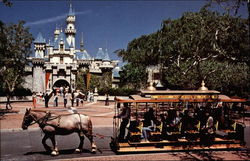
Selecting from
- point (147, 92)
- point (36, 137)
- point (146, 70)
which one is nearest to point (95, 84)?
point (146, 70)

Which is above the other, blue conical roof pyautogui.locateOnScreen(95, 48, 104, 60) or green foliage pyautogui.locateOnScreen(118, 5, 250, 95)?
blue conical roof pyautogui.locateOnScreen(95, 48, 104, 60)

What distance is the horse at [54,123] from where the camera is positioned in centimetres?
Answer: 952

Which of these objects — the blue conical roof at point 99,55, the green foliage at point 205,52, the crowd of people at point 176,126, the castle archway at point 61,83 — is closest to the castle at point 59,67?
the castle archway at point 61,83

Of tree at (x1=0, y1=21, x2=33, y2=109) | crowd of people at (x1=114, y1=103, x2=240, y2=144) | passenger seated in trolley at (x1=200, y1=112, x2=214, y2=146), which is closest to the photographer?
crowd of people at (x1=114, y1=103, x2=240, y2=144)

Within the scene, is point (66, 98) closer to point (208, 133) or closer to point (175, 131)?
point (175, 131)

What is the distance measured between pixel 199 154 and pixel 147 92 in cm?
353

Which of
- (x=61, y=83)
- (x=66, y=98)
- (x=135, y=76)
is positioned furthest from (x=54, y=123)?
(x=61, y=83)

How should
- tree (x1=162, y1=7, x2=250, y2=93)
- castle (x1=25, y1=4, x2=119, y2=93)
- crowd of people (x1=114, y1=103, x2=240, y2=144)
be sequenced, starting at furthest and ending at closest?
castle (x1=25, y1=4, x2=119, y2=93) → tree (x1=162, y1=7, x2=250, y2=93) → crowd of people (x1=114, y1=103, x2=240, y2=144)

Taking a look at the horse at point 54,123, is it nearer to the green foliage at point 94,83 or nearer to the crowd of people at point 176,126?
the crowd of people at point 176,126

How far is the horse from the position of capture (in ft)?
31.2

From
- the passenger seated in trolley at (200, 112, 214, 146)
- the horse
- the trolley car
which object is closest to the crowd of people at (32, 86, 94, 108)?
the horse

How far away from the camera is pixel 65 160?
29.3 feet

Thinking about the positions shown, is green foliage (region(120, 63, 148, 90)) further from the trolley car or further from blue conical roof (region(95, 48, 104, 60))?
the trolley car

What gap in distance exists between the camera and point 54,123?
9617 millimetres
